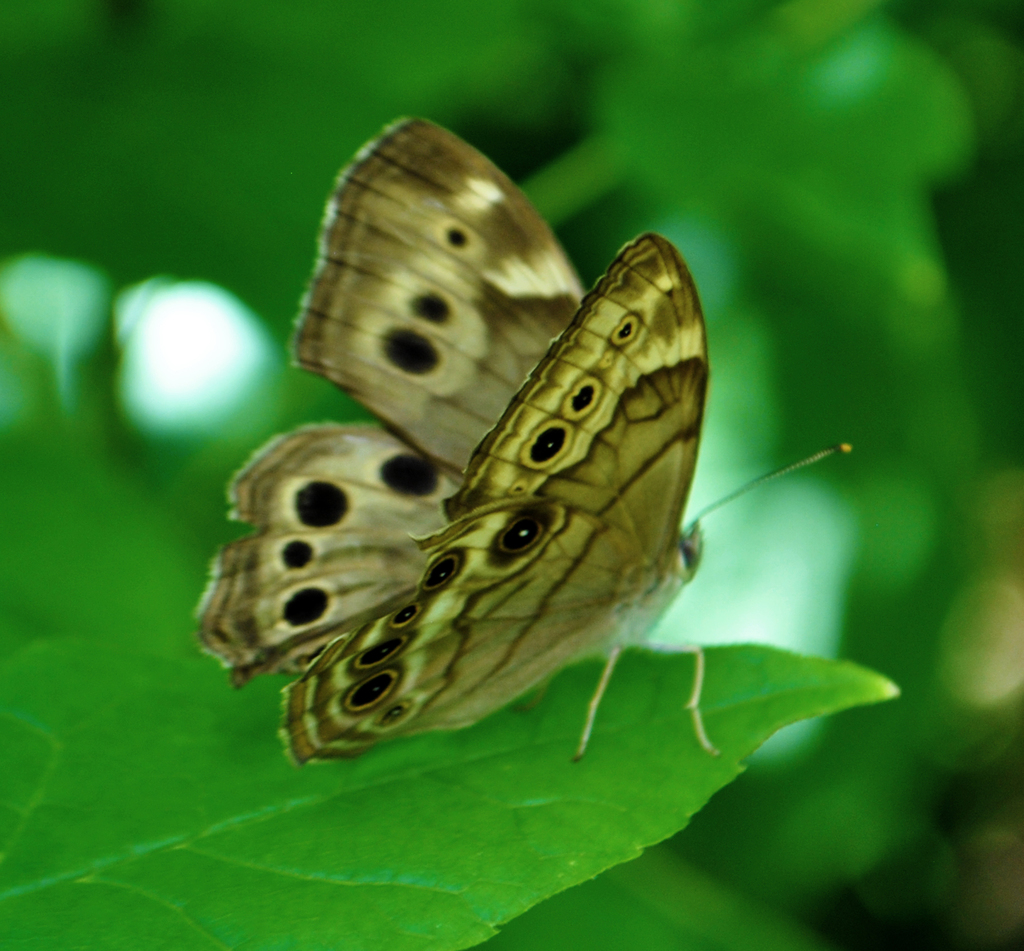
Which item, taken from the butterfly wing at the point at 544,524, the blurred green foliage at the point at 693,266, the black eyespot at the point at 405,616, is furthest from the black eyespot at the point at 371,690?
the blurred green foliage at the point at 693,266

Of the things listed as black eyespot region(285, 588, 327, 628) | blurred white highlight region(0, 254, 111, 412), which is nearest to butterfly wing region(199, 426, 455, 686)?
black eyespot region(285, 588, 327, 628)

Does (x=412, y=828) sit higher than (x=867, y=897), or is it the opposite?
(x=412, y=828)

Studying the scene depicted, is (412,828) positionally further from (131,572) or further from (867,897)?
(867,897)

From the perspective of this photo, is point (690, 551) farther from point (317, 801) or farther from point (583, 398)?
point (317, 801)

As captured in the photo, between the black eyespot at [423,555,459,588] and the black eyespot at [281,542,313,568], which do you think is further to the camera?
the black eyespot at [281,542,313,568]

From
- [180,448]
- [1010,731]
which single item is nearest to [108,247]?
[180,448]

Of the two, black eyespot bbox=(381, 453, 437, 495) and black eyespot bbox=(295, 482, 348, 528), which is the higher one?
black eyespot bbox=(381, 453, 437, 495)

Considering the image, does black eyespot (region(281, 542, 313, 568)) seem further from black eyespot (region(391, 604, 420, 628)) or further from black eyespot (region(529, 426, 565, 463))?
black eyespot (region(529, 426, 565, 463))

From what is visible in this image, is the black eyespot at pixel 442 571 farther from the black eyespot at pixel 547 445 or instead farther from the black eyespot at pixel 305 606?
the black eyespot at pixel 305 606
